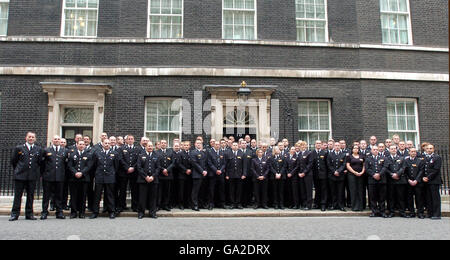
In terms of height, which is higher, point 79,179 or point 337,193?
point 79,179

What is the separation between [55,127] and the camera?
12.4 meters

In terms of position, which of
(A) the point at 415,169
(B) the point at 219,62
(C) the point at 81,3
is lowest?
(A) the point at 415,169

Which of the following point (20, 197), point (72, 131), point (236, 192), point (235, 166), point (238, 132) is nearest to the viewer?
point (20, 197)

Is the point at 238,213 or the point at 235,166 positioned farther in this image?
the point at 235,166

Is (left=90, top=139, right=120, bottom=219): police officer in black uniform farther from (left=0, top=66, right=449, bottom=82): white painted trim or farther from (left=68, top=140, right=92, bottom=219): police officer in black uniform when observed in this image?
(left=0, top=66, right=449, bottom=82): white painted trim

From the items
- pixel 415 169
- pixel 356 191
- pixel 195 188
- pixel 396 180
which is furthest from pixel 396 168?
pixel 195 188

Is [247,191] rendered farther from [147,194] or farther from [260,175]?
[147,194]

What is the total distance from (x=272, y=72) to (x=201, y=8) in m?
3.63

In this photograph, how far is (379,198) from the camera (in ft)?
30.2

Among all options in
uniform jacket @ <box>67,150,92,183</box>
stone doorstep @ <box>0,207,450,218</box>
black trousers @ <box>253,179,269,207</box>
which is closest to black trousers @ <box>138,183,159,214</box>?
stone doorstep @ <box>0,207,450,218</box>

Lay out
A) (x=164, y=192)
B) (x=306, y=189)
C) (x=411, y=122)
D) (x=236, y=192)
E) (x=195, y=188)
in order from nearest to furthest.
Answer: (x=164, y=192) < (x=195, y=188) < (x=306, y=189) < (x=236, y=192) < (x=411, y=122)

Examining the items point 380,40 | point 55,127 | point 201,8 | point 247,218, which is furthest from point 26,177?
point 380,40

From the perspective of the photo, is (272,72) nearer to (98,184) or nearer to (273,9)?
(273,9)

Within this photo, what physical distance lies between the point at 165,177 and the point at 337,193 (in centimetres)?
472
